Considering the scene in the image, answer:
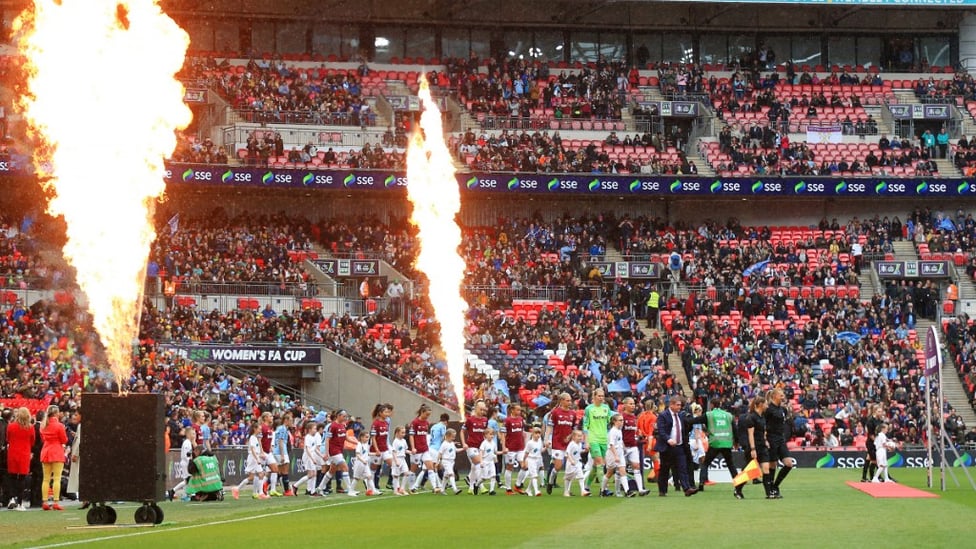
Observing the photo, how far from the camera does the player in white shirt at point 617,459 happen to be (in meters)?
27.6

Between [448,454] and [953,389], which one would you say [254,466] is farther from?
[953,389]

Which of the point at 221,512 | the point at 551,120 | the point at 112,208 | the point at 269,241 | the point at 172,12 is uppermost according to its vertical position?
the point at 172,12

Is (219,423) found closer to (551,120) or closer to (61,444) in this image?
(61,444)

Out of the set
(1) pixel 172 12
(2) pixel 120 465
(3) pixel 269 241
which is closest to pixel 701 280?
(3) pixel 269 241

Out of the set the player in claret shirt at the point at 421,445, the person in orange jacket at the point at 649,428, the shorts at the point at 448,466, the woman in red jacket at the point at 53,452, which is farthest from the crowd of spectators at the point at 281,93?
the woman in red jacket at the point at 53,452

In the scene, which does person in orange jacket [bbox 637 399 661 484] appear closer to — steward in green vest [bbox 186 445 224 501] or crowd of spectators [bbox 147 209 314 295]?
steward in green vest [bbox 186 445 224 501]

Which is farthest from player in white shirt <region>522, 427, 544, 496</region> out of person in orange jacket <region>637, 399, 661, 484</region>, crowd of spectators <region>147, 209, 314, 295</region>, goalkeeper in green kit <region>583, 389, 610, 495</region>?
crowd of spectators <region>147, 209, 314, 295</region>

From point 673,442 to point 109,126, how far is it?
449 inches

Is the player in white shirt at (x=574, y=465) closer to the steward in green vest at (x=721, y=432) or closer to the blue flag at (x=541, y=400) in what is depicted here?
the steward in green vest at (x=721, y=432)

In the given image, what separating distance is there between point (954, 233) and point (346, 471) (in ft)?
125

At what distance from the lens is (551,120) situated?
205 ft

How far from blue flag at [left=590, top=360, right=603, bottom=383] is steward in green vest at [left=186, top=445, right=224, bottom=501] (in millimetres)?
22195

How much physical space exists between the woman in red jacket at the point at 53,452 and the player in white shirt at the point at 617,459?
380 inches

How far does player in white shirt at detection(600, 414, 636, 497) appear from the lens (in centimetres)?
2761
